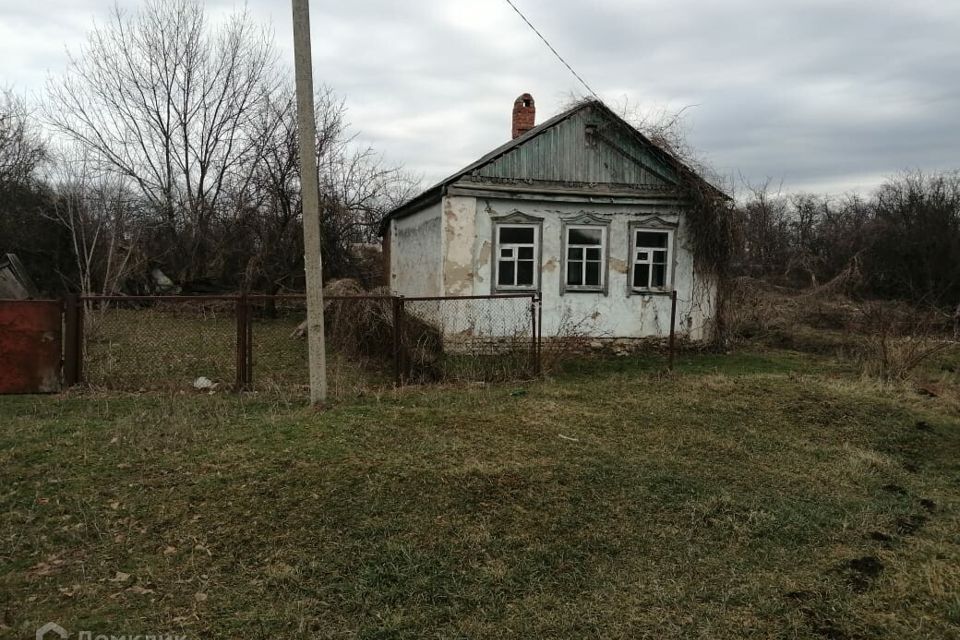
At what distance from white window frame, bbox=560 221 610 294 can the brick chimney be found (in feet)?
11.9

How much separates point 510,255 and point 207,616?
9665mm

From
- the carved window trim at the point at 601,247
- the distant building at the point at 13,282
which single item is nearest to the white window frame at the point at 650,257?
the carved window trim at the point at 601,247

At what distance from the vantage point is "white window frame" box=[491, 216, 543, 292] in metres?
11.9

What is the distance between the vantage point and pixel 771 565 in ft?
A: 12.0

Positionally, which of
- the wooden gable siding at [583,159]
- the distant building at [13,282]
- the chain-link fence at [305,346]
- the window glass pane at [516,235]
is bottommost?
the chain-link fence at [305,346]

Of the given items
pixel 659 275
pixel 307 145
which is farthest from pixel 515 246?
pixel 307 145

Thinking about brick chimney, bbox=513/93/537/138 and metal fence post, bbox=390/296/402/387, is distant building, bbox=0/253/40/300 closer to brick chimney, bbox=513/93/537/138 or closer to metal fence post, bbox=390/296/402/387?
metal fence post, bbox=390/296/402/387

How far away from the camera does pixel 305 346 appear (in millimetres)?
12531

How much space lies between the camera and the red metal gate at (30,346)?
7023 mm

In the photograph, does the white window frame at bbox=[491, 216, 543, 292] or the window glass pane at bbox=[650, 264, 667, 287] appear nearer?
the white window frame at bbox=[491, 216, 543, 292]

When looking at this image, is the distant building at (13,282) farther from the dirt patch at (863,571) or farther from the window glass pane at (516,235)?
the dirt patch at (863,571)

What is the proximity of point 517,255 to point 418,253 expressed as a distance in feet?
10.3

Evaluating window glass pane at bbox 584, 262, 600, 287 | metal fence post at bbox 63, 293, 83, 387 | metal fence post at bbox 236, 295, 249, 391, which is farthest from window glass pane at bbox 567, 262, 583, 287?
metal fence post at bbox 63, 293, 83, 387

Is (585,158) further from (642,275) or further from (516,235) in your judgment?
(642,275)
